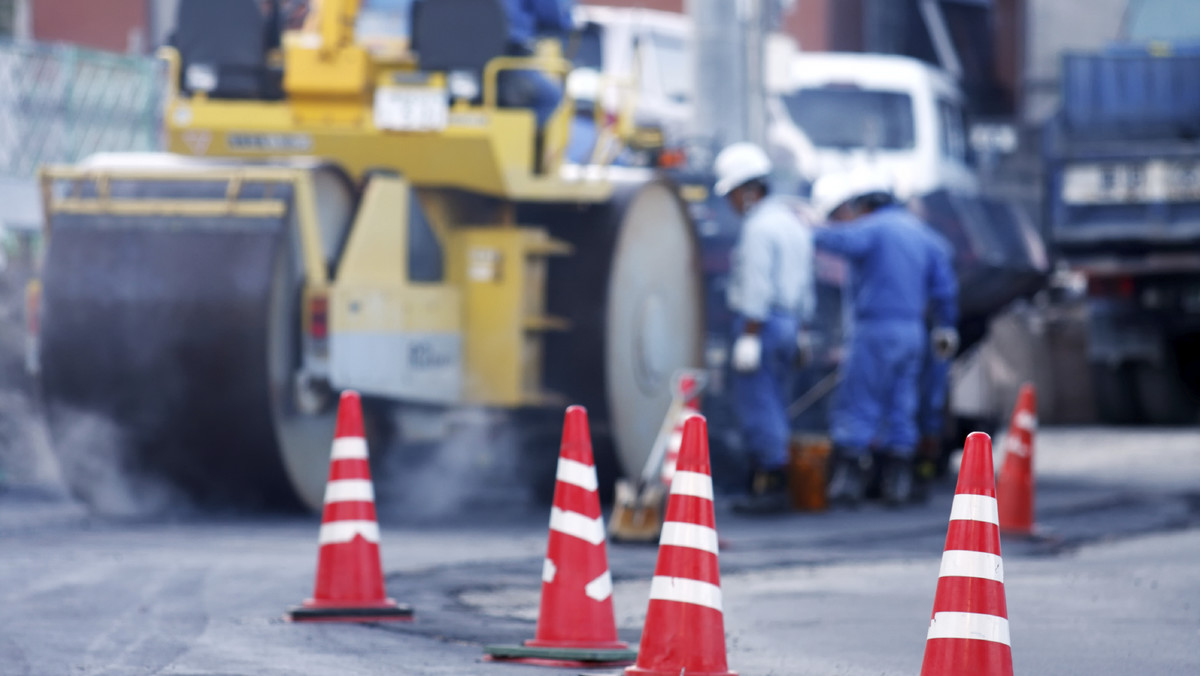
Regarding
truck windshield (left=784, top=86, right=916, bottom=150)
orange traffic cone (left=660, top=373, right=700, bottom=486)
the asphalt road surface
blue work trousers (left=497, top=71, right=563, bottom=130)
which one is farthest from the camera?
truck windshield (left=784, top=86, right=916, bottom=150)

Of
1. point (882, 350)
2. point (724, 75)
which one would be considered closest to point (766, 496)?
point (882, 350)

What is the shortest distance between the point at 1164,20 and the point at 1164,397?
4.45 m

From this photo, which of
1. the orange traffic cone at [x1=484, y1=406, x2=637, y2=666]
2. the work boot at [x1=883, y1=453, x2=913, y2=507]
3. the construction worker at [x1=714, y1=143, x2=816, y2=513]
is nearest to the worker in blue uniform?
the construction worker at [x1=714, y1=143, x2=816, y2=513]

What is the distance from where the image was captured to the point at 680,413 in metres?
9.40

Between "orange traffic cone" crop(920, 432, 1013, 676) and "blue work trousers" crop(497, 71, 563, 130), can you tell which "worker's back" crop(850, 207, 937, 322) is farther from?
"orange traffic cone" crop(920, 432, 1013, 676)

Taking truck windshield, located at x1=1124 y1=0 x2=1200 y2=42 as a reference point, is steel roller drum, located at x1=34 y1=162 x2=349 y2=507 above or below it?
below

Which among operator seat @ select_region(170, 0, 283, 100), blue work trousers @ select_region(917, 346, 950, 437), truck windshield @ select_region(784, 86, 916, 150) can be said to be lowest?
blue work trousers @ select_region(917, 346, 950, 437)

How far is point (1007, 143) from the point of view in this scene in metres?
24.7

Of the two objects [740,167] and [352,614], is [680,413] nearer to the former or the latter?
[740,167]

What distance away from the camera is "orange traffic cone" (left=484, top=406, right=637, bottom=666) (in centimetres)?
566

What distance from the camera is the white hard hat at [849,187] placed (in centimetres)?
1191

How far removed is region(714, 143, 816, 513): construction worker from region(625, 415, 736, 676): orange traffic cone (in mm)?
5860

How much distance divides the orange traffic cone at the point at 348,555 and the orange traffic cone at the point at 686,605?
1427 millimetres

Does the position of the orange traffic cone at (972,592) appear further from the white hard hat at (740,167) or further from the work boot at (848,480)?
the work boot at (848,480)
